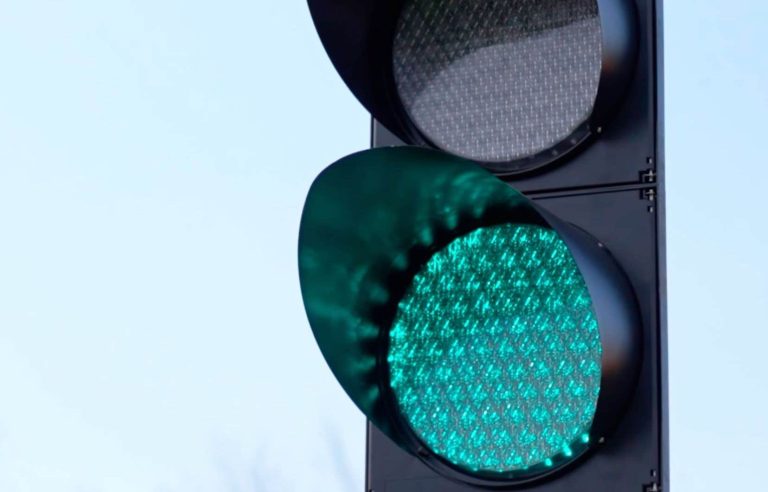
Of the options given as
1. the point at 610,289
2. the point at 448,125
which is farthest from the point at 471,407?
the point at 448,125

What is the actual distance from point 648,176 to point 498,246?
0.90 feet

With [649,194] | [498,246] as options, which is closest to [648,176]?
[649,194]

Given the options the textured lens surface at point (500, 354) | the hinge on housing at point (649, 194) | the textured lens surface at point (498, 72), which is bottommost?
the textured lens surface at point (500, 354)

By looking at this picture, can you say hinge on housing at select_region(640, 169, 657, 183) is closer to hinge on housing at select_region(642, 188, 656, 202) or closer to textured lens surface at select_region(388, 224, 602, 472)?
hinge on housing at select_region(642, 188, 656, 202)

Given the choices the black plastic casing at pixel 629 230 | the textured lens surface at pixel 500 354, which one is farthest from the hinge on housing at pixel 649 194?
the textured lens surface at pixel 500 354

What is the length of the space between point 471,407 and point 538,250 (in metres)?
0.23

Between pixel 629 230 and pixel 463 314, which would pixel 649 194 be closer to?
pixel 629 230

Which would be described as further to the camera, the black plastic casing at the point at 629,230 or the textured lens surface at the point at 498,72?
the textured lens surface at the point at 498,72

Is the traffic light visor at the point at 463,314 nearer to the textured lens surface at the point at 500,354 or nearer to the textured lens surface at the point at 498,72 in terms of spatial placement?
the textured lens surface at the point at 500,354

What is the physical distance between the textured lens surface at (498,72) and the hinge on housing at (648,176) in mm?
124

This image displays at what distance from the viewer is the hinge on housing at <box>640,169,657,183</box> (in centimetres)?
226

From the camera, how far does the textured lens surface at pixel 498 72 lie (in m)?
2.38

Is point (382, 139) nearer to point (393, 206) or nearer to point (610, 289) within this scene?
point (393, 206)

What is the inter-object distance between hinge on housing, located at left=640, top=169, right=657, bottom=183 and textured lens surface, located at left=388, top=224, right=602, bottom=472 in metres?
0.15
